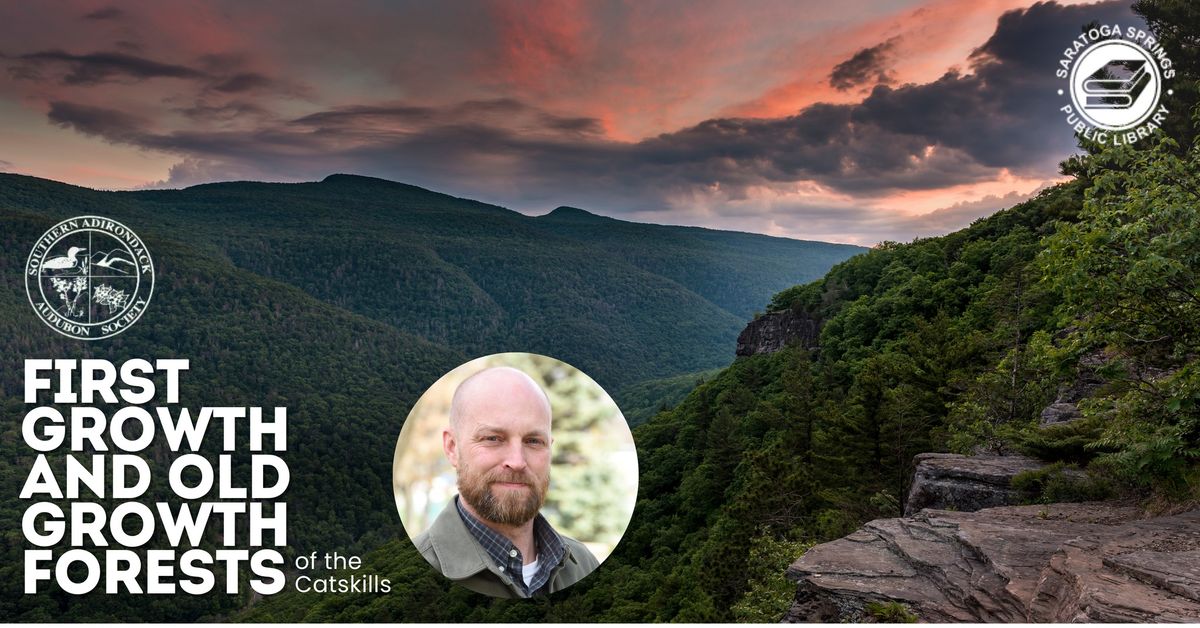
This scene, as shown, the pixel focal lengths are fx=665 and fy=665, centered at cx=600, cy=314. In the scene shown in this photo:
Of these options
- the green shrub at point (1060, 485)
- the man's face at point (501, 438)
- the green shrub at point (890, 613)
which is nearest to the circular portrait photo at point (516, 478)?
the man's face at point (501, 438)

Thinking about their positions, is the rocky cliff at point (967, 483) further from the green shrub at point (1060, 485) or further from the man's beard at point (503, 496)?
the man's beard at point (503, 496)

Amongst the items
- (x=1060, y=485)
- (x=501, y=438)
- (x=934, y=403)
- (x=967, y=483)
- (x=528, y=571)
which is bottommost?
(x=934, y=403)

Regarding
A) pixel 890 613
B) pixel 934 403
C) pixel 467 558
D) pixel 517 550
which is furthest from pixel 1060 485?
pixel 934 403

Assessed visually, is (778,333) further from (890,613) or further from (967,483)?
(890,613)

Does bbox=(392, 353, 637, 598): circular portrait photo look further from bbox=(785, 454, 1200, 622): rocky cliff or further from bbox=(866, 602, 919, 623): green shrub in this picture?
bbox=(785, 454, 1200, 622): rocky cliff

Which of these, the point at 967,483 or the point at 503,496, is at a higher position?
the point at 503,496

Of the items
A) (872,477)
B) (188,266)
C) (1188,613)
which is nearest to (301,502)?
(872,477)

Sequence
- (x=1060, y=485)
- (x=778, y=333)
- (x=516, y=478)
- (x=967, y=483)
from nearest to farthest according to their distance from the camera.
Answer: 1. (x=516, y=478)
2. (x=1060, y=485)
3. (x=967, y=483)
4. (x=778, y=333)

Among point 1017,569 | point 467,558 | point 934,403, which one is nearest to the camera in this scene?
point 467,558
